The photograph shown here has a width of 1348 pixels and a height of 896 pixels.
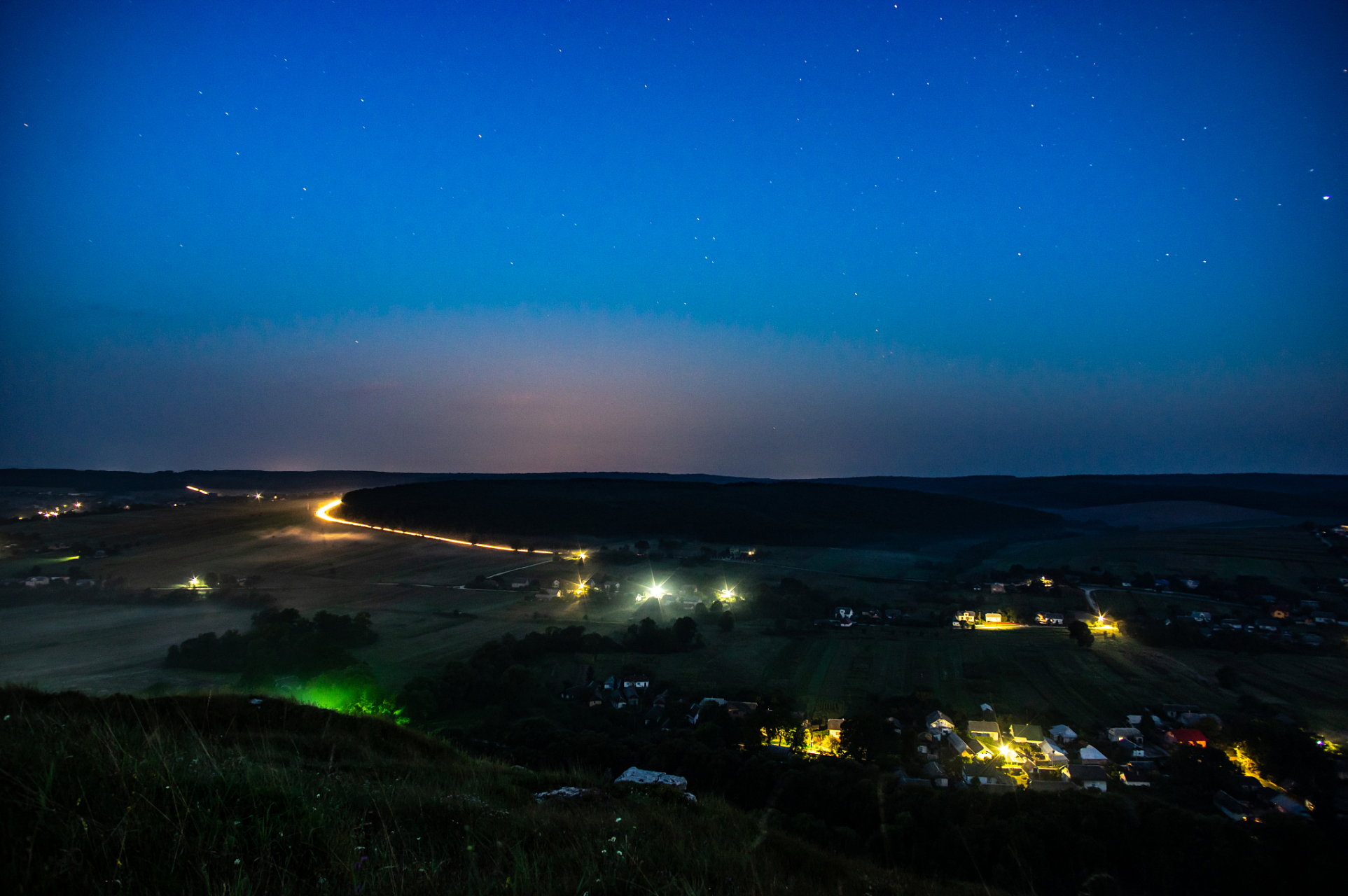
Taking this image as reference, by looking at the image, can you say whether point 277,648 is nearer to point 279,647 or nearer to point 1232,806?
point 279,647

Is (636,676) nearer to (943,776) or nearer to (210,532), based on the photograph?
(943,776)

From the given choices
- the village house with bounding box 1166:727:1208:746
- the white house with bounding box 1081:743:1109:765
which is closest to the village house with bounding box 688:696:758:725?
the white house with bounding box 1081:743:1109:765

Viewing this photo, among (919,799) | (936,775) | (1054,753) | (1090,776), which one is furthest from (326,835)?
(1054,753)

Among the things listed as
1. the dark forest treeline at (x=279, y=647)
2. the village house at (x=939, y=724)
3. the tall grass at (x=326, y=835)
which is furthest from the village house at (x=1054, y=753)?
the dark forest treeline at (x=279, y=647)

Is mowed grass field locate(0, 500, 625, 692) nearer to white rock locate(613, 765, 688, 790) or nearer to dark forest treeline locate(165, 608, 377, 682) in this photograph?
dark forest treeline locate(165, 608, 377, 682)

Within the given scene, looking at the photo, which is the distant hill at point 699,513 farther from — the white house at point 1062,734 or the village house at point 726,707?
the white house at point 1062,734

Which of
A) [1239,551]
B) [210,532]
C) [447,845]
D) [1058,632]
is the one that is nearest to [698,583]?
[1058,632]
